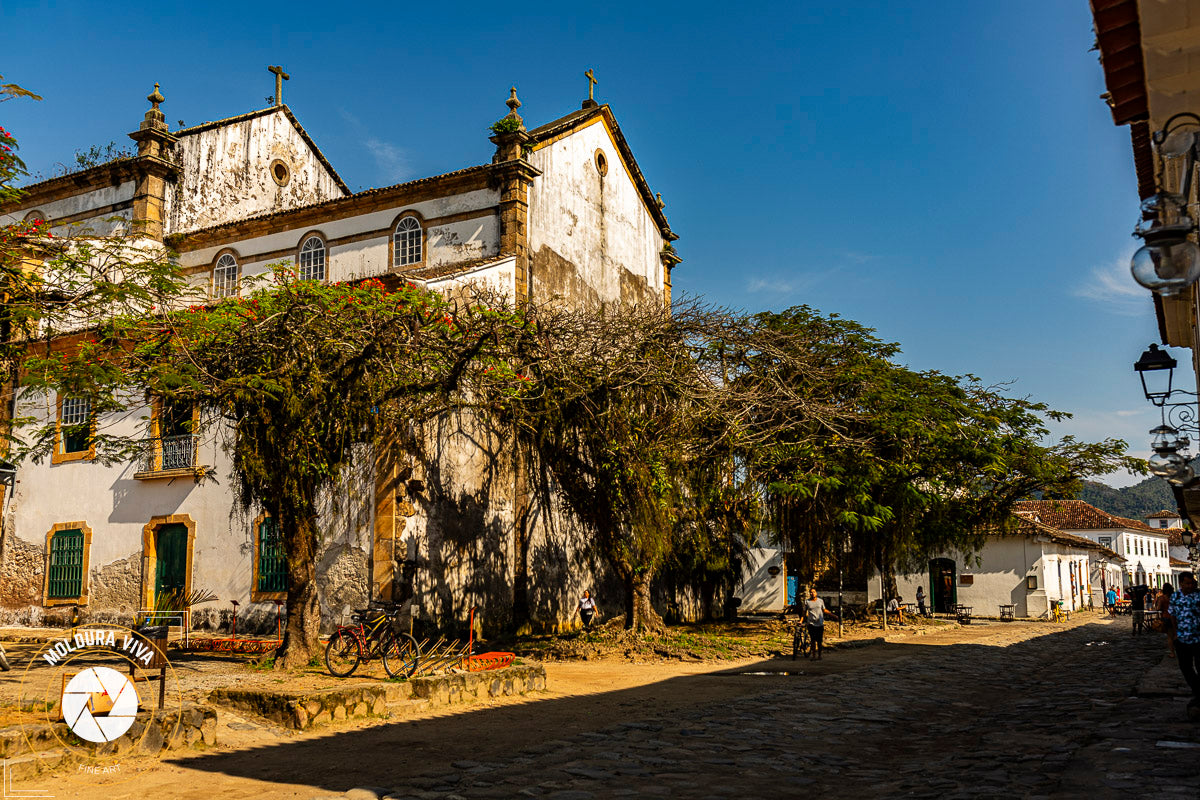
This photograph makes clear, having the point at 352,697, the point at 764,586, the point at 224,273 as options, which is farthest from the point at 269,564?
the point at 764,586

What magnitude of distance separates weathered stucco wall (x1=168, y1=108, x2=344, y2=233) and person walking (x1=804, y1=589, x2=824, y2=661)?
19132 mm

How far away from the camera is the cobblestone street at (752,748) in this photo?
7000mm

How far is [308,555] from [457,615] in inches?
212

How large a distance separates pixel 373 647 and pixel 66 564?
1245 centimetres

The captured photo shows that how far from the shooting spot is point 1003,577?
A: 1375 inches

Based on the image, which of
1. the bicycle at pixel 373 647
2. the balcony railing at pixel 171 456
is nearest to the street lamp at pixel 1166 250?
the bicycle at pixel 373 647

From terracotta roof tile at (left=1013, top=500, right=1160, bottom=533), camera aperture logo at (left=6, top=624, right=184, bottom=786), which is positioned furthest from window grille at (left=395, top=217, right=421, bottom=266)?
terracotta roof tile at (left=1013, top=500, right=1160, bottom=533)

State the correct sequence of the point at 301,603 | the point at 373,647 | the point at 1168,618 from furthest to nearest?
the point at 301,603 < the point at 373,647 < the point at 1168,618

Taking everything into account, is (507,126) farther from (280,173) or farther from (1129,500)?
(1129,500)

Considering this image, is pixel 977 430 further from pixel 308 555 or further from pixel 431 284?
pixel 308 555

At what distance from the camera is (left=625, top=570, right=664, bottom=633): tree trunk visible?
18.0 m

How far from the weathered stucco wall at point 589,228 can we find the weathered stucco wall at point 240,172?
9.48 metres

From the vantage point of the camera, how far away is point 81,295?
33.9ft

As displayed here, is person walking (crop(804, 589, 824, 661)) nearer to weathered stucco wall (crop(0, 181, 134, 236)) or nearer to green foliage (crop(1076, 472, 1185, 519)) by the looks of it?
weathered stucco wall (crop(0, 181, 134, 236))
